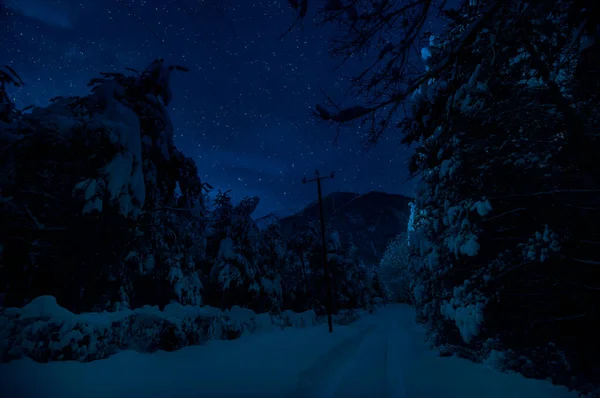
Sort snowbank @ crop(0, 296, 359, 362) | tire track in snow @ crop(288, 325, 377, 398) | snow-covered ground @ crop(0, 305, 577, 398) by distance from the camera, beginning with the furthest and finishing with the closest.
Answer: tire track in snow @ crop(288, 325, 377, 398), snowbank @ crop(0, 296, 359, 362), snow-covered ground @ crop(0, 305, 577, 398)

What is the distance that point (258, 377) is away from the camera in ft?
18.6

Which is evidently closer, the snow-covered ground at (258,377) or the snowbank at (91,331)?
the snow-covered ground at (258,377)

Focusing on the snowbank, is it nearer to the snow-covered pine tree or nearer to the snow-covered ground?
the snow-covered ground

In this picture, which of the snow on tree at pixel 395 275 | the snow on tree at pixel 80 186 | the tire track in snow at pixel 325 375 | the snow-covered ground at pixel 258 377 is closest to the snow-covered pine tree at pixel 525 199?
the snow-covered ground at pixel 258 377

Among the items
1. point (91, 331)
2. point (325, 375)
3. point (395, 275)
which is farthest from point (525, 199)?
point (395, 275)

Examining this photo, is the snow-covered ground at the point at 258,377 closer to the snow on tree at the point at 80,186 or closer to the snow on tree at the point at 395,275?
the snow on tree at the point at 80,186

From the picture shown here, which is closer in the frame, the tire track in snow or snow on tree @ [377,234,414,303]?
the tire track in snow

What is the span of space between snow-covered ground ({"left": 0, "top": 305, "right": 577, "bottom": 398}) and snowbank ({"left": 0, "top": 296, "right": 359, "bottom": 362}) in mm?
460

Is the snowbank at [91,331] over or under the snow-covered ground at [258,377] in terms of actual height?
over

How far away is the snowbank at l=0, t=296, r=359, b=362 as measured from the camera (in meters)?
4.10

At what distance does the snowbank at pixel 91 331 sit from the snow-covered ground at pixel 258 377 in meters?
0.46

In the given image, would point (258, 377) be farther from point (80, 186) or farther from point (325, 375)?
point (80, 186)

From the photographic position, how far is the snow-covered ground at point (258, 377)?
12.0 feet

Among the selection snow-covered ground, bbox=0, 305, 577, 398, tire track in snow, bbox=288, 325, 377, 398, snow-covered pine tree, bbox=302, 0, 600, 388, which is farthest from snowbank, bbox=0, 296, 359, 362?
snow-covered pine tree, bbox=302, 0, 600, 388
